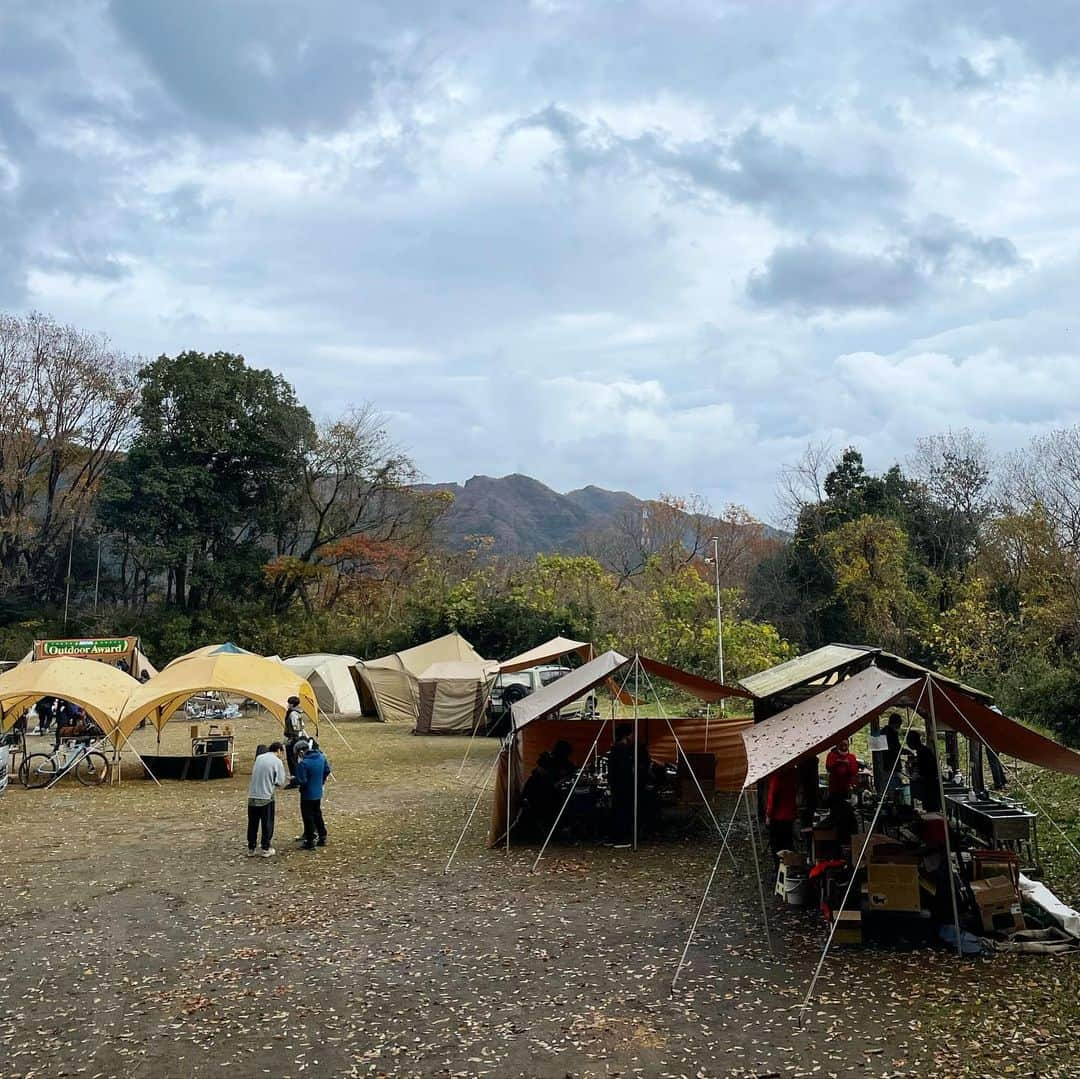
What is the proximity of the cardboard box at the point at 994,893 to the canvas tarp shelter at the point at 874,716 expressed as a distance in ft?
4.20

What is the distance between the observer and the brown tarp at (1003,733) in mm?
8852

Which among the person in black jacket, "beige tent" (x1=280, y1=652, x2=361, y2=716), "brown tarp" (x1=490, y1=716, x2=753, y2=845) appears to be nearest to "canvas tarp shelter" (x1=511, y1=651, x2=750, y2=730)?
"brown tarp" (x1=490, y1=716, x2=753, y2=845)

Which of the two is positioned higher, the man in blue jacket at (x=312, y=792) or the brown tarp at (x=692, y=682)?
the brown tarp at (x=692, y=682)

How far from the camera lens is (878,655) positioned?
13.3m

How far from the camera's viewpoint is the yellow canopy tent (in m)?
18.1

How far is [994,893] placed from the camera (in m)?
8.20

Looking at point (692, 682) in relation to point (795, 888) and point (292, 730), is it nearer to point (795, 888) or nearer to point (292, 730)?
point (795, 888)

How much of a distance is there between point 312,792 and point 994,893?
787cm

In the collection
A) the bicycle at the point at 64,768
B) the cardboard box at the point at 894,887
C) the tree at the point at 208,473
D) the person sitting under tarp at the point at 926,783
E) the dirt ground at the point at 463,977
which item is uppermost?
the tree at the point at 208,473

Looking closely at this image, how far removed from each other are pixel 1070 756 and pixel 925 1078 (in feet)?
13.2

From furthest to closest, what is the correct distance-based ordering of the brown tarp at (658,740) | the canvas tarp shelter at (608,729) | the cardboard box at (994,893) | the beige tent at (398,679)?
the beige tent at (398,679)
the brown tarp at (658,740)
the canvas tarp shelter at (608,729)
the cardboard box at (994,893)

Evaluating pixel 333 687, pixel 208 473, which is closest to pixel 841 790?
pixel 333 687

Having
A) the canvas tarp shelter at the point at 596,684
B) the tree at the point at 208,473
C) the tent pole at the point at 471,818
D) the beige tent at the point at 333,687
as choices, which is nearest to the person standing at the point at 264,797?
the tent pole at the point at 471,818

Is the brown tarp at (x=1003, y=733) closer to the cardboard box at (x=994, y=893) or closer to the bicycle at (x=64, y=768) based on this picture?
the cardboard box at (x=994, y=893)
